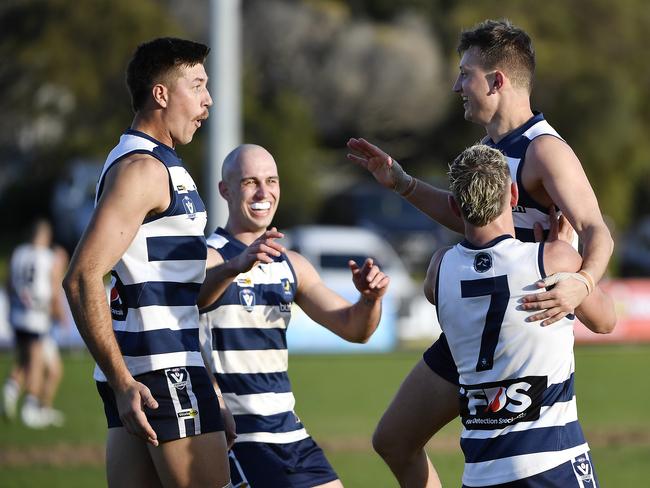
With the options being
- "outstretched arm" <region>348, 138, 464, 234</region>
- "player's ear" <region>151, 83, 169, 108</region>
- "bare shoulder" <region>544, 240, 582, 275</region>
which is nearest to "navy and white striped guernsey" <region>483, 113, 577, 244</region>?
"outstretched arm" <region>348, 138, 464, 234</region>

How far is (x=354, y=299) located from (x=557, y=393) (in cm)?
1771

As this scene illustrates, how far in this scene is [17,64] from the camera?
3903 cm

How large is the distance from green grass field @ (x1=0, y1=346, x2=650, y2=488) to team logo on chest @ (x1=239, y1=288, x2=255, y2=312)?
14.3 ft

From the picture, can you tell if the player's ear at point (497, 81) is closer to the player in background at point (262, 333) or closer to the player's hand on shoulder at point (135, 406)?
the player in background at point (262, 333)

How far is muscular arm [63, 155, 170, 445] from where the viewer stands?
4.45 m

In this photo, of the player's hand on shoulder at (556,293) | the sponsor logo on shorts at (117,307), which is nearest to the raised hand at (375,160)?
the player's hand on shoulder at (556,293)

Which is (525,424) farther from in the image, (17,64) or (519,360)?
(17,64)

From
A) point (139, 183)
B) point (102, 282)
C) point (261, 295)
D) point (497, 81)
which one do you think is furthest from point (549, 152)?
point (102, 282)

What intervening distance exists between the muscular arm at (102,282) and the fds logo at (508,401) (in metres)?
1.32

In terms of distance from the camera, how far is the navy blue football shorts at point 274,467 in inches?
217

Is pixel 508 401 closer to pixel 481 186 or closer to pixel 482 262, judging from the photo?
pixel 482 262

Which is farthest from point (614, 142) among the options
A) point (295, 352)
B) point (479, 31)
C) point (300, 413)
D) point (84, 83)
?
point (479, 31)

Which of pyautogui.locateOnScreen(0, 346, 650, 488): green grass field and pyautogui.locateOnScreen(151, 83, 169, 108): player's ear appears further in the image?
pyautogui.locateOnScreen(0, 346, 650, 488): green grass field

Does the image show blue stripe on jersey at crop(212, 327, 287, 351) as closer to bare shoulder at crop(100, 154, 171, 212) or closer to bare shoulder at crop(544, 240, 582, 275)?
bare shoulder at crop(100, 154, 171, 212)
